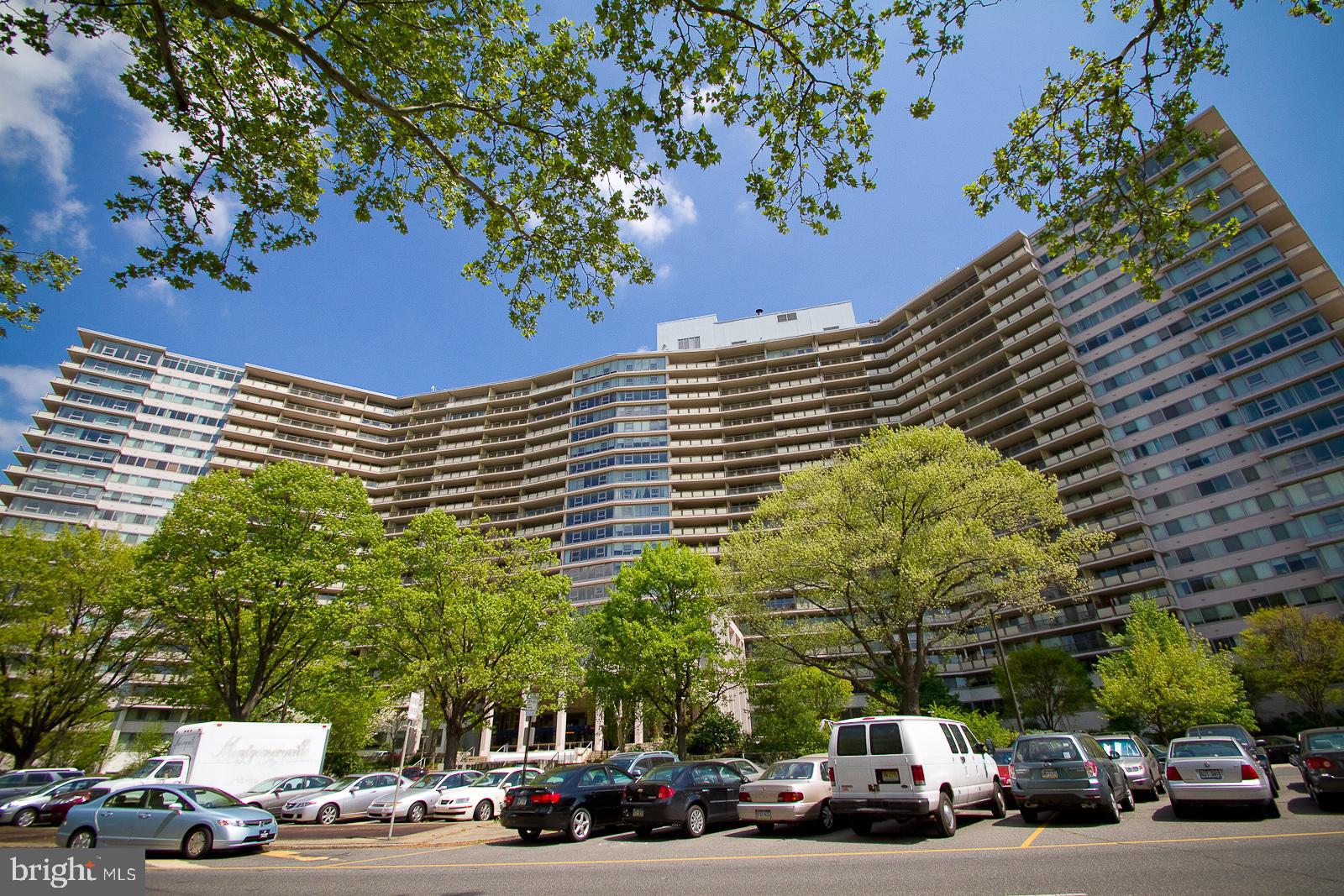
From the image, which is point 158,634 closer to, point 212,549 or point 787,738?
point 212,549

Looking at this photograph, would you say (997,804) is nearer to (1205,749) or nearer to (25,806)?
(1205,749)

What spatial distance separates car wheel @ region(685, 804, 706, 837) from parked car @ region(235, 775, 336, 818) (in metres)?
14.0

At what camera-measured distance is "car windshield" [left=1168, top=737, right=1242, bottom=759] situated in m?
11.3

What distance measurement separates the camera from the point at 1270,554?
138ft

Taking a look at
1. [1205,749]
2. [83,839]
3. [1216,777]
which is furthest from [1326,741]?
[83,839]

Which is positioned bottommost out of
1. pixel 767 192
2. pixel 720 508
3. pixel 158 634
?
pixel 158 634

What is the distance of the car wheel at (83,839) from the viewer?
37.4 feet

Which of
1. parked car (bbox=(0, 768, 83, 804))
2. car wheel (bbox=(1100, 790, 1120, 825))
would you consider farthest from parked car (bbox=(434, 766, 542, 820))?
car wheel (bbox=(1100, 790, 1120, 825))

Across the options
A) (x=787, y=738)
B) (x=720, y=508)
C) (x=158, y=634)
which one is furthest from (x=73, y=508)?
(x=787, y=738)

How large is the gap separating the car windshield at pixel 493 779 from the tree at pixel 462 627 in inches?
262

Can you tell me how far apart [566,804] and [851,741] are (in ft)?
20.6

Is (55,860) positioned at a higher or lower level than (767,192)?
lower

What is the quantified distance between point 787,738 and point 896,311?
64365 mm

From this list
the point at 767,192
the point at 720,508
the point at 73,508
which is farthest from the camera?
the point at 720,508
